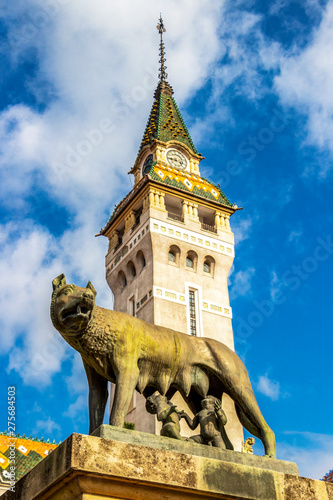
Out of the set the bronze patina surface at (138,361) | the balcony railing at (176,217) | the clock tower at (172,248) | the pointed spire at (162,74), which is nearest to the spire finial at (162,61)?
the pointed spire at (162,74)

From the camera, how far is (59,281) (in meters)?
6.14

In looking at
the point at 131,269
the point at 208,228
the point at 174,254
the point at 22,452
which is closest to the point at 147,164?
the point at 208,228

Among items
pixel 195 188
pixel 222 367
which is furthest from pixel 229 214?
pixel 222 367

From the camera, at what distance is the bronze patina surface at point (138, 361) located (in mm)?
5832

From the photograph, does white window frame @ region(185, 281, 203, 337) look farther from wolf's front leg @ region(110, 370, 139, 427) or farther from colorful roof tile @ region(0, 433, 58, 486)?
wolf's front leg @ region(110, 370, 139, 427)

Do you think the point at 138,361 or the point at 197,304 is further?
the point at 197,304

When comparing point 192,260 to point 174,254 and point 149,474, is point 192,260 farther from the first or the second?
point 149,474

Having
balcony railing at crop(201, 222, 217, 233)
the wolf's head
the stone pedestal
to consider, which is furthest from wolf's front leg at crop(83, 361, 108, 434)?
balcony railing at crop(201, 222, 217, 233)

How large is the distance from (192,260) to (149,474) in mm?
36840

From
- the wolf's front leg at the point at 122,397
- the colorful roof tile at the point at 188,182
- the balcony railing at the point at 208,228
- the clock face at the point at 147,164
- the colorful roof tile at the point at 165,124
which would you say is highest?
the colorful roof tile at the point at 165,124

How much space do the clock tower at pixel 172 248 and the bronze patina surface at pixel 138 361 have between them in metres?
28.2

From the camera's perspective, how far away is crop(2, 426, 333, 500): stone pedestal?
4480mm

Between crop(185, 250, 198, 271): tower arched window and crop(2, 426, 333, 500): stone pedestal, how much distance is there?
3551cm

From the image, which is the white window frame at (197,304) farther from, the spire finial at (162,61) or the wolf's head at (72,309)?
the wolf's head at (72,309)
